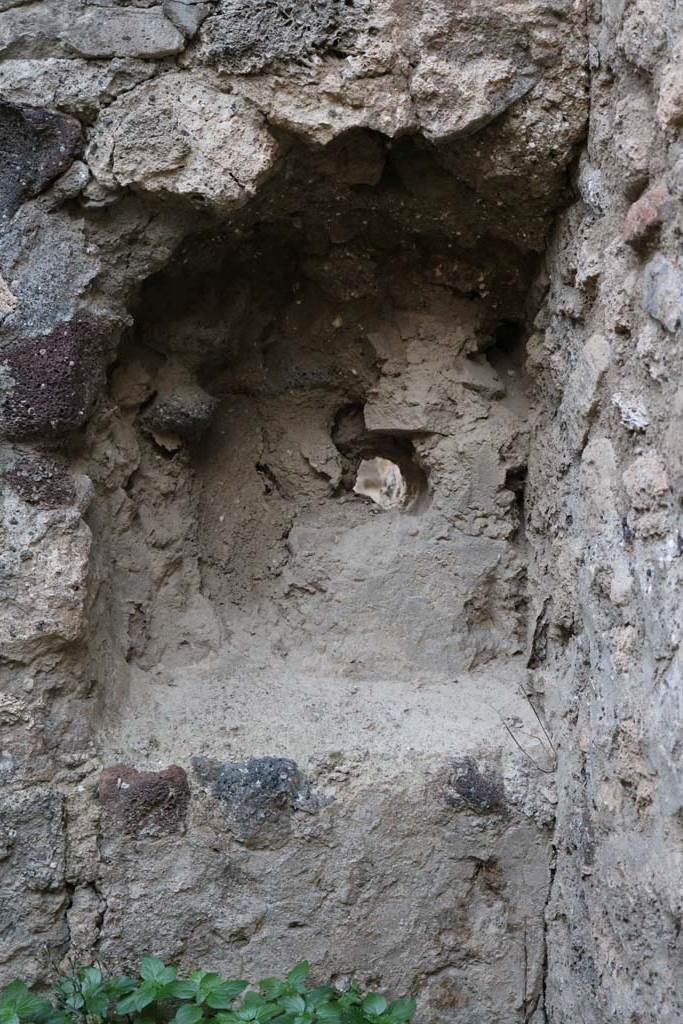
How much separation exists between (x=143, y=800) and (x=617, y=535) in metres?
0.98

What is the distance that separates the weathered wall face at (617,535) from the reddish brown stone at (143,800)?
72 cm

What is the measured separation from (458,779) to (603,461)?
66 centimetres

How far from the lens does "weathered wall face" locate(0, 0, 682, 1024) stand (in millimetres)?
1744

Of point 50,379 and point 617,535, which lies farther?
point 50,379

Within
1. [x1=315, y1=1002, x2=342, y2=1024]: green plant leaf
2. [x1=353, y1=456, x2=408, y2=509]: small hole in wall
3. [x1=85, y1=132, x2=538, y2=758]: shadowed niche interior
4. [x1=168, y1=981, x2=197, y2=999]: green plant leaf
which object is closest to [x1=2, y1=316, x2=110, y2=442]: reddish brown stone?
[x1=85, y1=132, x2=538, y2=758]: shadowed niche interior

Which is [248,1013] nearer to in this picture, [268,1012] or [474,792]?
[268,1012]

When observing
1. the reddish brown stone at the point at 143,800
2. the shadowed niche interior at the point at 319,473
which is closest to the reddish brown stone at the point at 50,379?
the shadowed niche interior at the point at 319,473

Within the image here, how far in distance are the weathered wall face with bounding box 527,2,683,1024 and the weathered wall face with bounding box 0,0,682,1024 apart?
0.01m

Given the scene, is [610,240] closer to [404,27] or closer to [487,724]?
[404,27]

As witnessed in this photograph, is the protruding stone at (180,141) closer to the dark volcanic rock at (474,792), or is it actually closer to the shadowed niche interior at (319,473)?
the shadowed niche interior at (319,473)

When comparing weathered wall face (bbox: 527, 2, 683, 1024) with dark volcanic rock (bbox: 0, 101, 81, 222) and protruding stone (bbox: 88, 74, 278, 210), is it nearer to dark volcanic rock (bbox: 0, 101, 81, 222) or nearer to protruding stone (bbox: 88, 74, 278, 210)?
protruding stone (bbox: 88, 74, 278, 210)

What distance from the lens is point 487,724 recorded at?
2.03 m

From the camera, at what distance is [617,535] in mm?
1676

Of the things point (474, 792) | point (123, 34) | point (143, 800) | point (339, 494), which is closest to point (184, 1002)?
point (143, 800)
